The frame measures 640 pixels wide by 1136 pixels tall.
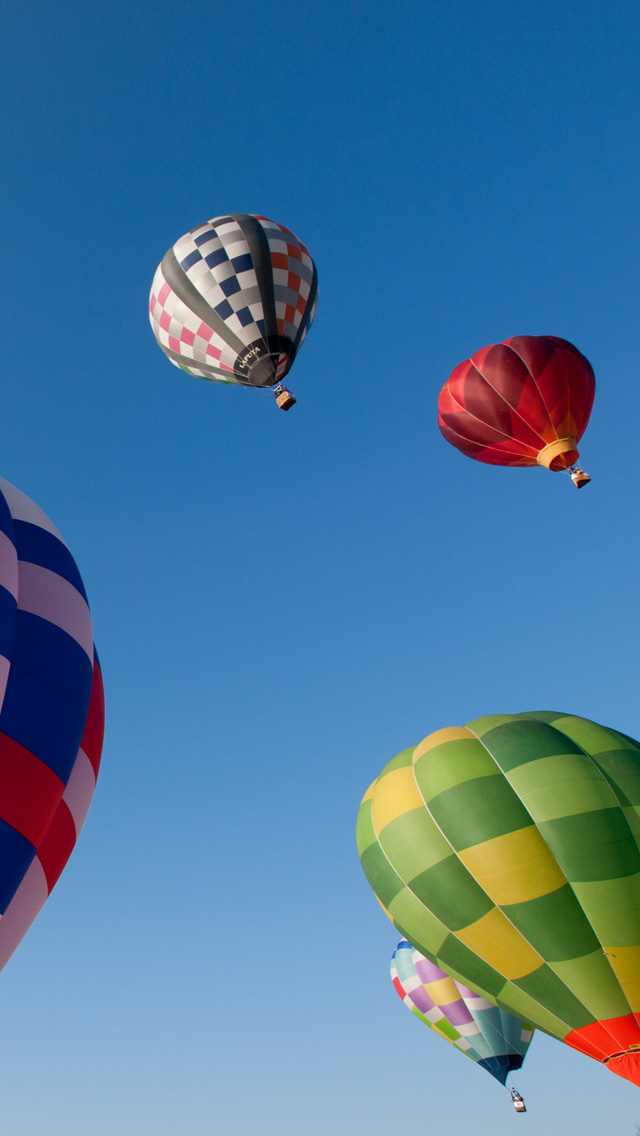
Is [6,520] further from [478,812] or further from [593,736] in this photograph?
[593,736]

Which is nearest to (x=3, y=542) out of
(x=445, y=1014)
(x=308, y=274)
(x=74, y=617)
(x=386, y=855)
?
(x=74, y=617)

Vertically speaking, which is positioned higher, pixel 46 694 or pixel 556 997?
pixel 556 997

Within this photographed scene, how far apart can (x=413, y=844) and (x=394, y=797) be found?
0.65 meters

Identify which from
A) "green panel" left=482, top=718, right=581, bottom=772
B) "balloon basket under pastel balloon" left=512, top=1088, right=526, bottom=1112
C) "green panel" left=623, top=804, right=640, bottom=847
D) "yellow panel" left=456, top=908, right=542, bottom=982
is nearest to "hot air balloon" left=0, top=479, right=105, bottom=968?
"yellow panel" left=456, top=908, right=542, bottom=982

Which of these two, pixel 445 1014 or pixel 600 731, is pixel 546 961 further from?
pixel 445 1014

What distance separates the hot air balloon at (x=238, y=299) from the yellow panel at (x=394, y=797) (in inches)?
265

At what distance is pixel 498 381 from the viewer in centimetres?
1514

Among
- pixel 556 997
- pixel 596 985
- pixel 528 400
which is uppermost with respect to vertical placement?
pixel 528 400

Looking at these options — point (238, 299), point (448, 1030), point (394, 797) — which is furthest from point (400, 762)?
point (448, 1030)

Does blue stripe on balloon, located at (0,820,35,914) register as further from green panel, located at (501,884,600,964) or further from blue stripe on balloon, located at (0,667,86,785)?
green panel, located at (501,884,600,964)

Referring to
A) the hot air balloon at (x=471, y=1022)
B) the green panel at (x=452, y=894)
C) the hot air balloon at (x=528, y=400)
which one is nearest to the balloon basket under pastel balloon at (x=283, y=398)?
the hot air balloon at (x=528, y=400)

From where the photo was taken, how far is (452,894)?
32.0ft

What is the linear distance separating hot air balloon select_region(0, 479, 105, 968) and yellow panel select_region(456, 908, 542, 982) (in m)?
4.93

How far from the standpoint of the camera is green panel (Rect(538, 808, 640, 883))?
9.31 m
